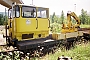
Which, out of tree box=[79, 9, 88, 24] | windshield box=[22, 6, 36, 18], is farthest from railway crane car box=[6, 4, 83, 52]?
tree box=[79, 9, 88, 24]

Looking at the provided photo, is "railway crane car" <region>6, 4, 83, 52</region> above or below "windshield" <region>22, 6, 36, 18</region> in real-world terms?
below

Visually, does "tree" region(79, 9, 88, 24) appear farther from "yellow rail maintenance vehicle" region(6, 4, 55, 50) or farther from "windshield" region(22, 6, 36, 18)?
"windshield" region(22, 6, 36, 18)

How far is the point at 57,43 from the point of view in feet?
29.0

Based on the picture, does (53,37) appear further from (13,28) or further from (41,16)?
(13,28)

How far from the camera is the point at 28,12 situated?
7.69m

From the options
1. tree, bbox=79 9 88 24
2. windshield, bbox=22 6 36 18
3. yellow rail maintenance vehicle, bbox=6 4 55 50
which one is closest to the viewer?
yellow rail maintenance vehicle, bbox=6 4 55 50

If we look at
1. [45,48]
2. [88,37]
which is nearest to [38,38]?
[45,48]

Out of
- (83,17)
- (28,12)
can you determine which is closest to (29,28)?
(28,12)

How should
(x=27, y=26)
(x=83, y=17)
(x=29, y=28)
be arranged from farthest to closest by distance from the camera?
(x=83, y=17)
(x=29, y=28)
(x=27, y=26)

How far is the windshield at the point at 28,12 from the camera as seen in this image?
24.7 feet

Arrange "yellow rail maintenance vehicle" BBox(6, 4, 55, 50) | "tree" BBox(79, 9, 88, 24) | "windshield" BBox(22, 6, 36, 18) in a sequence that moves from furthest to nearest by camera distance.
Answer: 1. "tree" BBox(79, 9, 88, 24)
2. "windshield" BBox(22, 6, 36, 18)
3. "yellow rail maintenance vehicle" BBox(6, 4, 55, 50)

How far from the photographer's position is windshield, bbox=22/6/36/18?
7.52 m

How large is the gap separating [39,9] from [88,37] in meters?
5.60

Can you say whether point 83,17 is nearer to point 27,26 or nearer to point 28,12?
point 28,12
